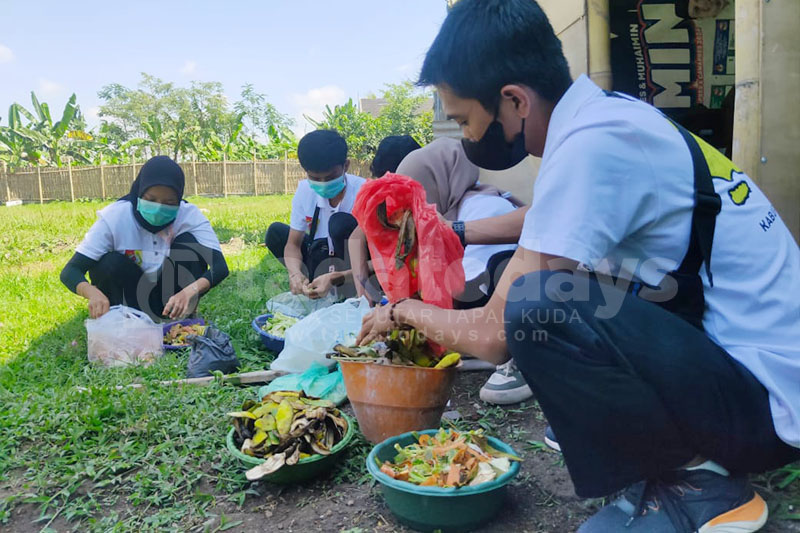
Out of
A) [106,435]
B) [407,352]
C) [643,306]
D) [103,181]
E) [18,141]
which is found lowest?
[106,435]

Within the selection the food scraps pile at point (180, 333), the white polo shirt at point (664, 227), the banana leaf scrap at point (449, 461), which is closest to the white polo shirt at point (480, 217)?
the banana leaf scrap at point (449, 461)

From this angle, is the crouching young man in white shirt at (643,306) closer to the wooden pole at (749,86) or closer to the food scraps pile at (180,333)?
the wooden pole at (749,86)

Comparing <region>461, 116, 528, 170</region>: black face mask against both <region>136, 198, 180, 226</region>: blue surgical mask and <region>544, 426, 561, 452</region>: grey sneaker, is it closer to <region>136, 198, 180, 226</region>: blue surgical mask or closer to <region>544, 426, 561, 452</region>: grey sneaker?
<region>544, 426, 561, 452</region>: grey sneaker

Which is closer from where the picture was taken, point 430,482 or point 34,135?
point 430,482

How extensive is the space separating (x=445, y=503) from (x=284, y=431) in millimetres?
721

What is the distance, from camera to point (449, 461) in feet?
6.24

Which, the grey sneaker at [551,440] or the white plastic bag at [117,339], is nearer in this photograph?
the grey sneaker at [551,440]

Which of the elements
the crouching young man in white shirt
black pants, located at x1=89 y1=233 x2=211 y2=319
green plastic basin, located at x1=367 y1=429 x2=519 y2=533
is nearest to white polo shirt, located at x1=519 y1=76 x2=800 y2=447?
the crouching young man in white shirt

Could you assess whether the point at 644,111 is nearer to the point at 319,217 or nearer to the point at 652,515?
the point at 652,515

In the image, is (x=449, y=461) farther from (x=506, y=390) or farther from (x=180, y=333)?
(x=180, y=333)

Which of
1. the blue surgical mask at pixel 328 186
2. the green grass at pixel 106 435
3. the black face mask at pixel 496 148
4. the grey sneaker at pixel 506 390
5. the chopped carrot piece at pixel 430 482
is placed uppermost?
the black face mask at pixel 496 148

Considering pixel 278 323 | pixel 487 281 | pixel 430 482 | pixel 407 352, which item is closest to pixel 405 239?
pixel 407 352

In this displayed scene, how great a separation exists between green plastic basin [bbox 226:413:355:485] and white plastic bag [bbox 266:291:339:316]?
6.11ft

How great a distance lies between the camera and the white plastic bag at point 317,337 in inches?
120
